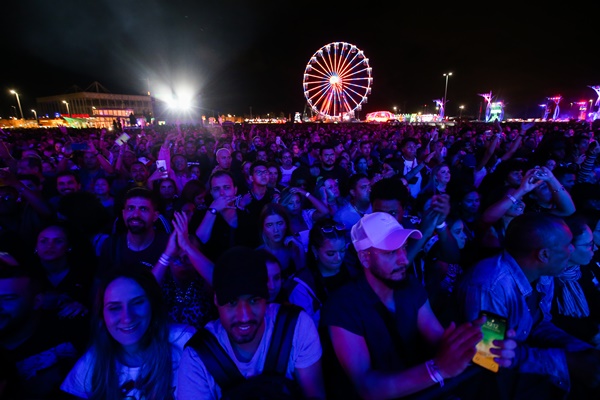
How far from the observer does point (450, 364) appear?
149 centimetres

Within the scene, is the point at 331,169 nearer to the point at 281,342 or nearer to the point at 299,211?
the point at 299,211

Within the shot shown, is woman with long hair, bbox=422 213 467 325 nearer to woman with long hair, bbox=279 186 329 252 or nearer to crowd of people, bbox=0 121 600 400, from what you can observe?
crowd of people, bbox=0 121 600 400

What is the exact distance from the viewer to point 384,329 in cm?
181

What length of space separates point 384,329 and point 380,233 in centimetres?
56

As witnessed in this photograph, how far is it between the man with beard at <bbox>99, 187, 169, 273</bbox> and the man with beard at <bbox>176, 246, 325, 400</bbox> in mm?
1490

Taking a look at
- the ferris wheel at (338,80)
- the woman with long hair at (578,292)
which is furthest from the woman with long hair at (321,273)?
the ferris wheel at (338,80)

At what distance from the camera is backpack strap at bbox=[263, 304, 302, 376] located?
165cm

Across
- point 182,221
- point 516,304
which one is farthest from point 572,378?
point 182,221

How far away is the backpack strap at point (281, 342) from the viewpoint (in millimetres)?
1648

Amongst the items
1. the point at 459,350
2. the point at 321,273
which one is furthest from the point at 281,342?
the point at 321,273

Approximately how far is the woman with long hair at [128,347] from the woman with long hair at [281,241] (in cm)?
134

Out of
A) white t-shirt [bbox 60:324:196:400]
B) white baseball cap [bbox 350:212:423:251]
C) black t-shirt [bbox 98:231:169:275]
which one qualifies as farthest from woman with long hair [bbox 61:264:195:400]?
white baseball cap [bbox 350:212:423:251]

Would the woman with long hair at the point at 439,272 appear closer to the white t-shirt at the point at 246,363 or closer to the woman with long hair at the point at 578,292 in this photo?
the woman with long hair at the point at 578,292

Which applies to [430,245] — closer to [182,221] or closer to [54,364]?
[182,221]
